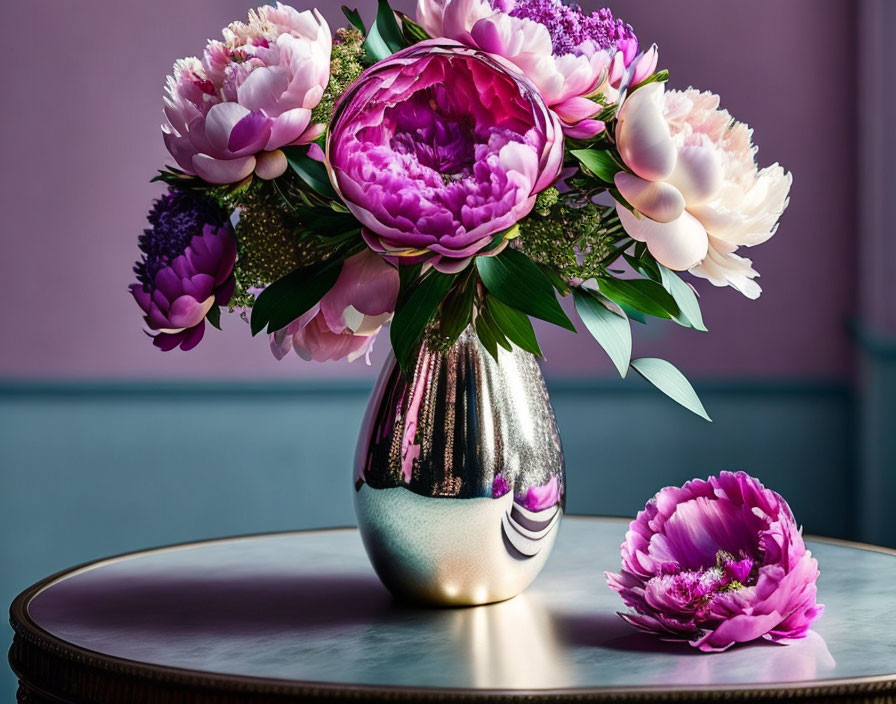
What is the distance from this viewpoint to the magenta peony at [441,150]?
78 centimetres

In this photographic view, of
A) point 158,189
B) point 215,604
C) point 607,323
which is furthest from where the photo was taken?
point 158,189

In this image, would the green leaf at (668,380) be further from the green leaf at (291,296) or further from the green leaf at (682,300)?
the green leaf at (291,296)

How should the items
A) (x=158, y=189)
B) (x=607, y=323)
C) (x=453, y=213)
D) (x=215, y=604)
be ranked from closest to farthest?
(x=453, y=213) → (x=607, y=323) → (x=215, y=604) → (x=158, y=189)

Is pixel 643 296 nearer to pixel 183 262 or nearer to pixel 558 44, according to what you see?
pixel 558 44

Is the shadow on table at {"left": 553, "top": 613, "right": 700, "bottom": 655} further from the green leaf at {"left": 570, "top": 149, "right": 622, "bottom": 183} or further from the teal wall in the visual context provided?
the teal wall

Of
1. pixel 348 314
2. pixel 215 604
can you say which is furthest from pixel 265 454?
pixel 348 314

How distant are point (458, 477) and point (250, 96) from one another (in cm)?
33

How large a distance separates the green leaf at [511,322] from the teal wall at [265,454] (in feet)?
6.33

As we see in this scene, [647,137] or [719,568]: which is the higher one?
[647,137]

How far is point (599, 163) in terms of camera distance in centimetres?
84

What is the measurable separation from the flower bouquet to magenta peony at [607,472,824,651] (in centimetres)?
9

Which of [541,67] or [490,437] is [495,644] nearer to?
[490,437]

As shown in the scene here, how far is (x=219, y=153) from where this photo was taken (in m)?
0.85

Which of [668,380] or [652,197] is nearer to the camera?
[652,197]
